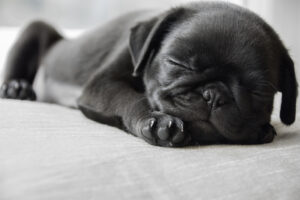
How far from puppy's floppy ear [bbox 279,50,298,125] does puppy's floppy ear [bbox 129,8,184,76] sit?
57 centimetres

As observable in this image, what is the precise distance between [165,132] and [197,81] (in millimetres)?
291

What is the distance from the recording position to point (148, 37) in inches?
86.0

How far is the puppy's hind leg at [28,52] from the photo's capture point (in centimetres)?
353

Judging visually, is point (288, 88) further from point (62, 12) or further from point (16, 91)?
point (62, 12)

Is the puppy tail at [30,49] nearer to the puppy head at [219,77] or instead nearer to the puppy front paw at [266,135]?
the puppy head at [219,77]

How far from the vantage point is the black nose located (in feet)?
5.92

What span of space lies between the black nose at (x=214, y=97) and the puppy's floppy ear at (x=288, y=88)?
491mm

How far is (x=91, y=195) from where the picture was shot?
3.94 feet

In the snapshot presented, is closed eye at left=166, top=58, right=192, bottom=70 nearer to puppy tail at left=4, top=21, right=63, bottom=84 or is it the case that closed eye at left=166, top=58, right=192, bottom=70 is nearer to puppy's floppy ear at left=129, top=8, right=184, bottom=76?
puppy's floppy ear at left=129, top=8, right=184, bottom=76

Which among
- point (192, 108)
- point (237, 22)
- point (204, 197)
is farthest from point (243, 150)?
point (237, 22)

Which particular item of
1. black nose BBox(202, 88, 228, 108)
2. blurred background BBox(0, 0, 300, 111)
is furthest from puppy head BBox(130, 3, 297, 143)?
blurred background BBox(0, 0, 300, 111)

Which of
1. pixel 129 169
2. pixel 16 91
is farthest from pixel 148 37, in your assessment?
pixel 16 91

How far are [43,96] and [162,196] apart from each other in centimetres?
229

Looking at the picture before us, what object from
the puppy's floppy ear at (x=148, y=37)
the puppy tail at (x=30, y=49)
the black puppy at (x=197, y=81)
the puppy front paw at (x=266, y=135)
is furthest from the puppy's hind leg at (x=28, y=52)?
the puppy front paw at (x=266, y=135)
